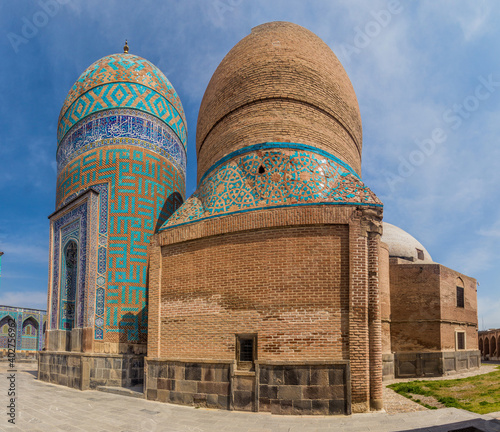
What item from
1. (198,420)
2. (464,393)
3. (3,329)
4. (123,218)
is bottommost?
(3,329)

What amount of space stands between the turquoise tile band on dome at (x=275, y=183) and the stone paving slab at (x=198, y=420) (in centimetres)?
361

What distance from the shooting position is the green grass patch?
24.6 feet

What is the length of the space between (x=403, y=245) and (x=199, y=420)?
49.9ft

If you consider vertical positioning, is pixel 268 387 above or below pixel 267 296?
below

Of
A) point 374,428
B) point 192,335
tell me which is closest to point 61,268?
point 192,335

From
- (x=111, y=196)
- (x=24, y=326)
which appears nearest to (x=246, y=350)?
(x=111, y=196)

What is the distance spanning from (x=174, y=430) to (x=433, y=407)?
15.2 ft

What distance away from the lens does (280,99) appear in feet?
33.0

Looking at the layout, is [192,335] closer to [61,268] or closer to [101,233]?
[101,233]

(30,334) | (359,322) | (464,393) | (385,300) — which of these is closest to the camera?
(359,322)

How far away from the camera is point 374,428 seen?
242 inches

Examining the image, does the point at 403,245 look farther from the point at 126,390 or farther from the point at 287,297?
→ the point at 126,390

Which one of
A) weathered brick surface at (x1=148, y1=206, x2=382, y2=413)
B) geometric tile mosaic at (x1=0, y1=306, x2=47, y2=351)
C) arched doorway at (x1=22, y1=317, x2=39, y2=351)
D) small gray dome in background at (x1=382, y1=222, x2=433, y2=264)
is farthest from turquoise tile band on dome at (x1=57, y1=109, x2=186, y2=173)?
arched doorway at (x1=22, y1=317, x2=39, y2=351)

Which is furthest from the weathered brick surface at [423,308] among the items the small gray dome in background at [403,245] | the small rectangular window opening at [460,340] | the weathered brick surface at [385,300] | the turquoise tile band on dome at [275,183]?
the turquoise tile band on dome at [275,183]
